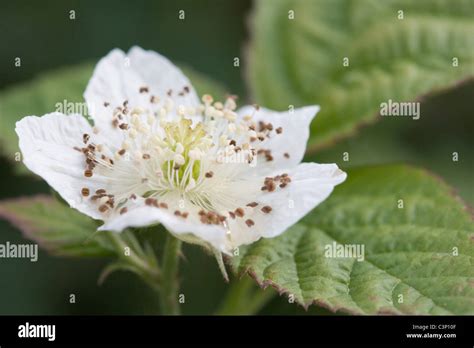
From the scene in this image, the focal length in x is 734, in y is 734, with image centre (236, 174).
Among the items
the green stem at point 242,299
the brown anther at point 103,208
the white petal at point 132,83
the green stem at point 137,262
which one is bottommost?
the green stem at point 242,299

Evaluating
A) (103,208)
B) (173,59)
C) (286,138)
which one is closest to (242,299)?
(286,138)

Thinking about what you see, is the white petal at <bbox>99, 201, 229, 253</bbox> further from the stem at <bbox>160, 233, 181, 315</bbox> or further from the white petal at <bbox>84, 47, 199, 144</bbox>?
the white petal at <bbox>84, 47, 199, 144</bbox>

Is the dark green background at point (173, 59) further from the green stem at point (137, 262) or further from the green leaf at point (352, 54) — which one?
the green stem at point (137, 262)

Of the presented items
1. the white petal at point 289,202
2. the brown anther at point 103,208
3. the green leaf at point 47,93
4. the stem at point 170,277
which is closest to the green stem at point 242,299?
the stem at point 170,277

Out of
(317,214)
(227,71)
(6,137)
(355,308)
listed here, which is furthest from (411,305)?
(227,71)

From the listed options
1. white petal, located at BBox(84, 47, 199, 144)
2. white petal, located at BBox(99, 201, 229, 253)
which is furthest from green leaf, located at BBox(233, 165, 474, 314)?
white petal, located at BBox(84, 47, 199, 144)

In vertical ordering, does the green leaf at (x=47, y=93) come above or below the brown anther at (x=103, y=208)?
above
